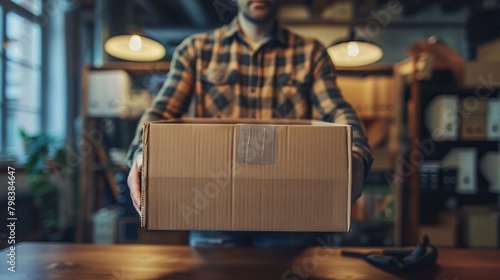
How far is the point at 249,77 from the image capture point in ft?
4.40

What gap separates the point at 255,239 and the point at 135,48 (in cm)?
186

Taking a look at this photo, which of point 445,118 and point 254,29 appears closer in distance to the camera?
point 254,29

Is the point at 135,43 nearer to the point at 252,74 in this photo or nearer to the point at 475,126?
the point at 252,74

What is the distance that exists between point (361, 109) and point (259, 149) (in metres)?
2.58

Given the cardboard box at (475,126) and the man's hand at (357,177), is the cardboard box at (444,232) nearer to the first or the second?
the cardboard box at (475,126)

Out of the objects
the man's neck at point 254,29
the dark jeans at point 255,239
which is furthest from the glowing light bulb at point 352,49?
the dark jeans at point 255,239

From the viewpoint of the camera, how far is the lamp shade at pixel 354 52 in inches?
102

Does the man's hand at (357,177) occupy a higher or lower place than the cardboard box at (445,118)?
lower

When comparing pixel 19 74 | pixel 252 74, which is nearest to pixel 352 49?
pixel 252 74

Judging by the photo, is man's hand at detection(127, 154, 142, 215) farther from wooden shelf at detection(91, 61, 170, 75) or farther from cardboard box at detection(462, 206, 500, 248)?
cardboard box at detection(462, 206, 500, 248)

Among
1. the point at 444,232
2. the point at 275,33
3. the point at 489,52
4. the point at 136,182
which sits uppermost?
the point at 489,52

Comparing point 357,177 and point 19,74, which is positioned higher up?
point 19,74

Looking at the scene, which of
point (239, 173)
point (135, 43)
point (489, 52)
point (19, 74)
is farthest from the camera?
point (19, 74)

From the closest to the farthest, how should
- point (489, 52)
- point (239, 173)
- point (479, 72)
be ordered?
point (239, 173) < point (479, 72) < point (489, 52)
